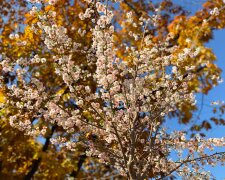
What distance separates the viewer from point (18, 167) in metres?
11.3

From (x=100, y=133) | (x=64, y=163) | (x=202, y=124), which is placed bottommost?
(x=100, y=133)

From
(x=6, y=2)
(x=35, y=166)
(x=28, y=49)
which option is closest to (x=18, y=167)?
(x=35, y=166)

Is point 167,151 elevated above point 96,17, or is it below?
below

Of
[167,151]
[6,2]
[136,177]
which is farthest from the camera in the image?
[6,2]

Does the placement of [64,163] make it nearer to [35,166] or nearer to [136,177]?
[35,166]

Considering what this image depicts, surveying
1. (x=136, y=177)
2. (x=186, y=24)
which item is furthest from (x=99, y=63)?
(x=186, y=24)

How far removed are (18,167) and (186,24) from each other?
A: 7267 millimetres

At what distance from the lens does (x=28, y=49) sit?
1023 cm

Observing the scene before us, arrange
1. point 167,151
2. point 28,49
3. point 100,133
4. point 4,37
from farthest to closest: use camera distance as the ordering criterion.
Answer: point 4,37
point 28,49
point 167,151
point 100,133

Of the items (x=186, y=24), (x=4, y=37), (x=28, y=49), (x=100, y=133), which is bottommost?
(x=100, y=133)

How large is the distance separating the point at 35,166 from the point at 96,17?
6.51 metres

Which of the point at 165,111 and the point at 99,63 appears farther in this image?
the point at 165,111

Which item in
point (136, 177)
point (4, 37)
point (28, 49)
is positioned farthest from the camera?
point (4, 37)

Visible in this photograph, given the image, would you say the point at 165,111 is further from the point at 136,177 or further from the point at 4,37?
the point at 4,37
